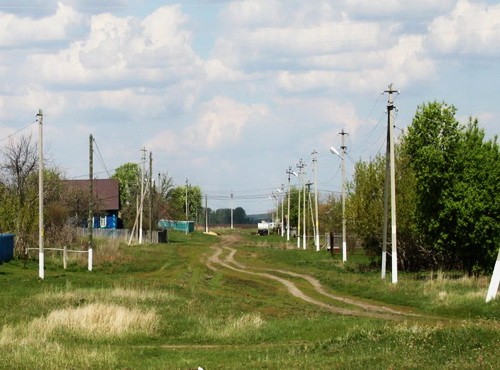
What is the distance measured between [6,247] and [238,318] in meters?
26.1

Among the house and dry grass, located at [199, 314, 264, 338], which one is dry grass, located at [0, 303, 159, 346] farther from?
the house

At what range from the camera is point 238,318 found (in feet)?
88.2

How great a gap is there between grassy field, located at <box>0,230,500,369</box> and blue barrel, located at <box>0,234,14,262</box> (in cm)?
59

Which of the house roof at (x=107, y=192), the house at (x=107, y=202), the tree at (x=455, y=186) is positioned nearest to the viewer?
the tree at (x=455, y=186)

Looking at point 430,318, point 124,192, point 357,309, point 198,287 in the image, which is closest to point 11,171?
point 198,287

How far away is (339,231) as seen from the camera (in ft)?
274

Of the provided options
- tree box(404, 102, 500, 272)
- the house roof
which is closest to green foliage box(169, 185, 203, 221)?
the house roof

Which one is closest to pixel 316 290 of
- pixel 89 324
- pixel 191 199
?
pixel 89 324

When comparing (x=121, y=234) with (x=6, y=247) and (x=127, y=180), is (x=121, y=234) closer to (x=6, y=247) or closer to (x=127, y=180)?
(x=6, y=247)

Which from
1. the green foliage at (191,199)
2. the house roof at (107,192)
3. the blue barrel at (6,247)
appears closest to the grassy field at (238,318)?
the blue barrel at (6,247)

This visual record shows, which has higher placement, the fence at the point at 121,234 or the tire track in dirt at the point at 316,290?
the fence at the point at 121,234

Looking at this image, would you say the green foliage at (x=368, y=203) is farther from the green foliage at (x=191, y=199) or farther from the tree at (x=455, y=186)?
the green foliage at (x=191, y=199)

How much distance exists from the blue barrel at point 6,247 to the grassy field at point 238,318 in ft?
1.94

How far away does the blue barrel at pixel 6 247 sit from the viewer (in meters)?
49.1
